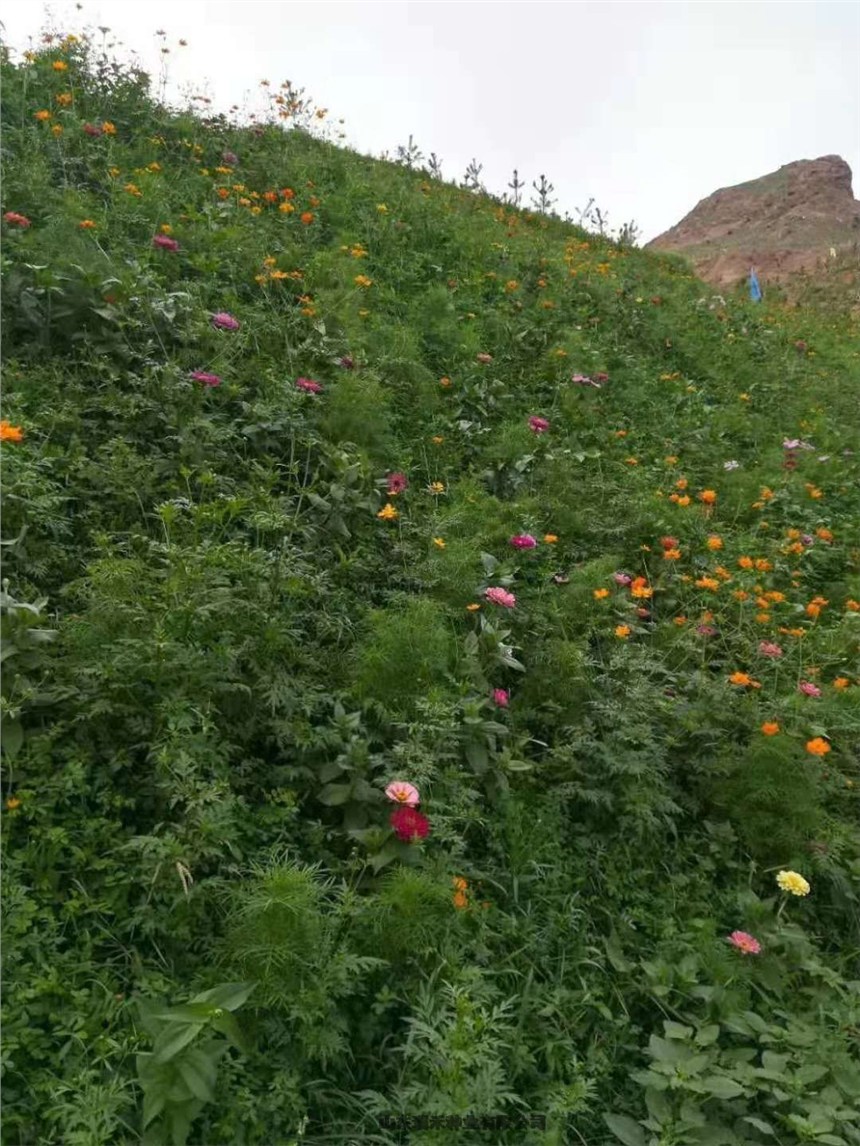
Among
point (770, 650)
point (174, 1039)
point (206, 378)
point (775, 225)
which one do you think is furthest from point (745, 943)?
point (775, 225)

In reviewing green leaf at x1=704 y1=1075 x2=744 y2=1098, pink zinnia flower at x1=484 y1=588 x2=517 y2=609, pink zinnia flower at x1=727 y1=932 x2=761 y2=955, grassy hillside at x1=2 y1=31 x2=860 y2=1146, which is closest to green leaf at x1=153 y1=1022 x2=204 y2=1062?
grassy hillside at x1=2 y1=31 x2=860 y2=1146

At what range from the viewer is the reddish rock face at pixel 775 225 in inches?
712

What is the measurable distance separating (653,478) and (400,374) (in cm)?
142

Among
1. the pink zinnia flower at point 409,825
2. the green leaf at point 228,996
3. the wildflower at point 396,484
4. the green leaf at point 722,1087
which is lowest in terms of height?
the green leaf at point 722,1087

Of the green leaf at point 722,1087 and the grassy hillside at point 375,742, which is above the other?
the grassy hillside at point 375,742

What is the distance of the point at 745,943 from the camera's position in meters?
2.13

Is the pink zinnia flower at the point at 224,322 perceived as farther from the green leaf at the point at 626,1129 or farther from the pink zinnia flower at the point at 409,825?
the green leaf at the point at 626,1129

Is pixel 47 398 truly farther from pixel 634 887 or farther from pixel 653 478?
pixel 653 478

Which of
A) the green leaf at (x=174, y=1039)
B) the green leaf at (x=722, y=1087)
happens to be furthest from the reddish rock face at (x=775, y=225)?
the green leaf at (x=174, y=1039)

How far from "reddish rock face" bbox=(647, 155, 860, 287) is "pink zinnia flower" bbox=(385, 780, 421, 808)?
15.5 m

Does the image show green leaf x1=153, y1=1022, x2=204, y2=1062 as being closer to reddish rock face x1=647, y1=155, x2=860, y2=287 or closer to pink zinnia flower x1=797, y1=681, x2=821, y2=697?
pink zinnia flower x1=797, y1=681, x2=821, y2=697

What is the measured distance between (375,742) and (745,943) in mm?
1052

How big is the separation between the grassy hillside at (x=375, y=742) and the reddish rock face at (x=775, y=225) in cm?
1368

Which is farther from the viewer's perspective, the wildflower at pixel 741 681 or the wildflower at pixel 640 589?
the wildflower at pixel 640 589
